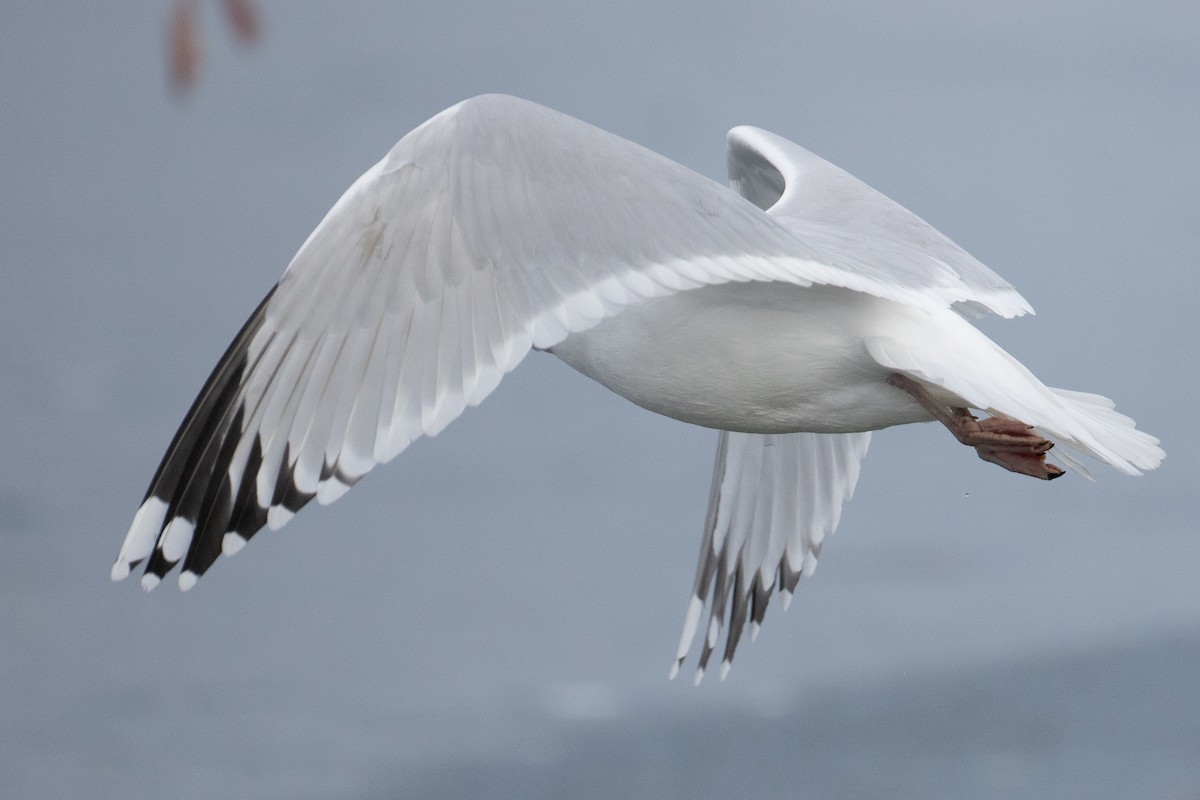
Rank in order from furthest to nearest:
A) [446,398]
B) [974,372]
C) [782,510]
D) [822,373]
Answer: [782,510] < [822,373] < [974,372] < [446,398]

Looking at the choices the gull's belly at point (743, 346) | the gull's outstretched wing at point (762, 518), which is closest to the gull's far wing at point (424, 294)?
the gull's belly at point (743, 346)

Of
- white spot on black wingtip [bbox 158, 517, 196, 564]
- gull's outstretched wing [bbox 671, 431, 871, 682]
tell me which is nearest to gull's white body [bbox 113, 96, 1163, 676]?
white spot on black wingtip [bbox 158, 517, 196, 564]

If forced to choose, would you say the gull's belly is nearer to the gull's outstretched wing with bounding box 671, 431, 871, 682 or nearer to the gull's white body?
the gull's white body

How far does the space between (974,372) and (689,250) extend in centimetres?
34

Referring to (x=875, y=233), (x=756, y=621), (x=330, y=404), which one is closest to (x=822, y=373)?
(x=875, y=233)

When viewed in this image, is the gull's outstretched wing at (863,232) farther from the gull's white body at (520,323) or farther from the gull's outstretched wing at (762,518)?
the gull's outstretched wing at (762,518)

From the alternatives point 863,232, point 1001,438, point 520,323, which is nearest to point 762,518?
point 863,232

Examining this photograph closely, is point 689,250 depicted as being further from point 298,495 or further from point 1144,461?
point 1144,461

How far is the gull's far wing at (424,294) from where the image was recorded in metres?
1.25

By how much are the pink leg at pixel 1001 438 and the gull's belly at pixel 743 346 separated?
0.04 m

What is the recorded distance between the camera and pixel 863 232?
1.71 metres

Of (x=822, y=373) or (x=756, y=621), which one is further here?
(x=756, y=621)

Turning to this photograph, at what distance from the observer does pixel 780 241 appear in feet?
4.34

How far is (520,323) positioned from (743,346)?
1.15ft
